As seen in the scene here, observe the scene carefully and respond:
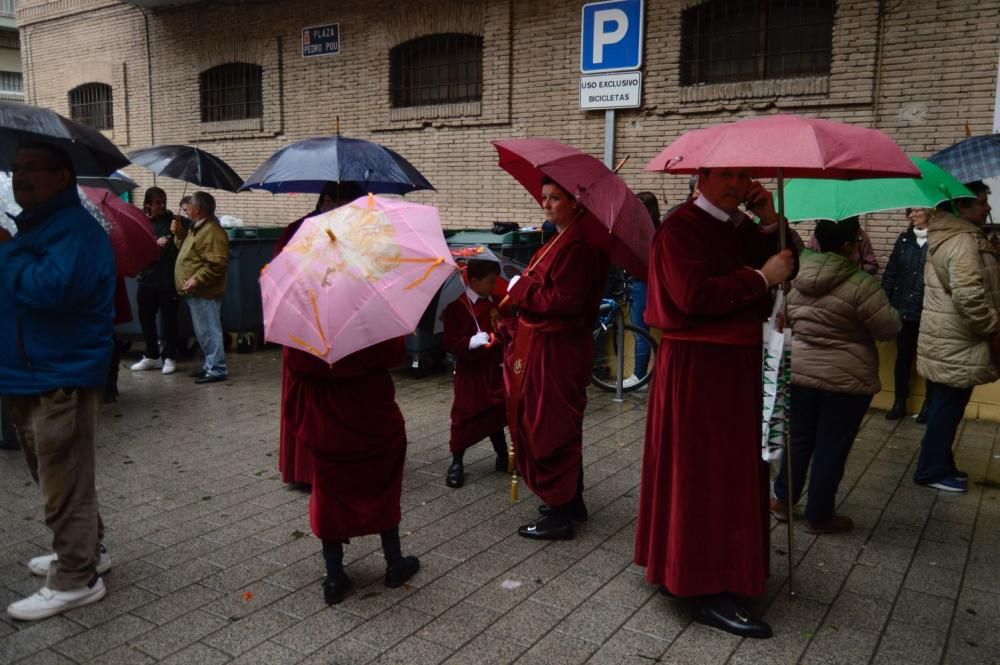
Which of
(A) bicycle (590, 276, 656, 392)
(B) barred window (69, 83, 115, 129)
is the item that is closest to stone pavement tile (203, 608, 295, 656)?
(A) bicycle (590, 276, 656, 392)

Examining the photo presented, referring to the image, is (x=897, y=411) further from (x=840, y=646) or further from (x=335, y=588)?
(x=335, y=588)

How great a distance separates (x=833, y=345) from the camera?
14.5 ft

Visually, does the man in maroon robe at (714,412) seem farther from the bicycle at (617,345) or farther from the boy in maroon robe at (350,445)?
the bicycle at (617,345)

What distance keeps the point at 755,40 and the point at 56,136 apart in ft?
24.2

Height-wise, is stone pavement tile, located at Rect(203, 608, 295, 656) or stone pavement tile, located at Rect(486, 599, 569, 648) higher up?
stone pavement tile, located at Rect(203, 608, 295, 656)

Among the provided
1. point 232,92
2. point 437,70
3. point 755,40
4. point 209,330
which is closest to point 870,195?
point 755,40

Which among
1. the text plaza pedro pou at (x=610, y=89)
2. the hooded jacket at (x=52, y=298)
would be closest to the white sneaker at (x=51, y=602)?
the hooded jacket at (x=52, y=298)

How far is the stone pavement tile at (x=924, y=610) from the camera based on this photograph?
3.61 meters

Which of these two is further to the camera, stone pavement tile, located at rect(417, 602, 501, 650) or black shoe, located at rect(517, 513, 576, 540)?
black shoe, located at rect(517, 513, 576, 540)

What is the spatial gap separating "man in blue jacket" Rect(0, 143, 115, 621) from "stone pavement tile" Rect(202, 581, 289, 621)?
552 millimetres

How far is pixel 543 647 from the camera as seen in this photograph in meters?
3.34

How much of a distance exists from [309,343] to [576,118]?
24.3ft

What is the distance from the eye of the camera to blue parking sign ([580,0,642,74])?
920 cm

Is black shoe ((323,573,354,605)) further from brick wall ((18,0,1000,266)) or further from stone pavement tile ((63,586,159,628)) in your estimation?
brick wall ((18,0,1000,266))
